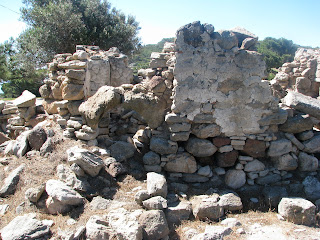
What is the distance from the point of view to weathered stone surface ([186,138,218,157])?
191 inches

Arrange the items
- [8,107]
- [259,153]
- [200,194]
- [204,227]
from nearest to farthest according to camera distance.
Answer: [204,227] → [200,194] → [259,153] → [8,107]

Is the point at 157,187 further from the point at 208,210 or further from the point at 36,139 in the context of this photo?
the point at 36,139

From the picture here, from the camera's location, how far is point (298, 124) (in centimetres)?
489

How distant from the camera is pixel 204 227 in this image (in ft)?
12.4

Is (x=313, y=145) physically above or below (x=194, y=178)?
above

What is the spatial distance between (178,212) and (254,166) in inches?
70.4

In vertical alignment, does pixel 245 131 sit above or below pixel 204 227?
above

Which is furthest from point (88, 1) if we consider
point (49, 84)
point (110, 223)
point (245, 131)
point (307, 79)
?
point (110, 223)

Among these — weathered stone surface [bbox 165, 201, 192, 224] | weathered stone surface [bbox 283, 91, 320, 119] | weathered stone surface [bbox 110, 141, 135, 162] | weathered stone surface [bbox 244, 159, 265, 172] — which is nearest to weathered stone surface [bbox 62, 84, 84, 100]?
weathered stone surface [bbox 110, 141, 135, 162]

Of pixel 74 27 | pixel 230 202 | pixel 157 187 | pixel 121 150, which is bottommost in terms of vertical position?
pixel 230 202

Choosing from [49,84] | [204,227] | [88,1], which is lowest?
[204,227]

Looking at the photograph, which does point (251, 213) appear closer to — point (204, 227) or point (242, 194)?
point (242, 194)

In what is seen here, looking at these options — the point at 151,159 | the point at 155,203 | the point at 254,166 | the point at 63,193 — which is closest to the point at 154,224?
the point at 155,203

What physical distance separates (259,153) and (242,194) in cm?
82
